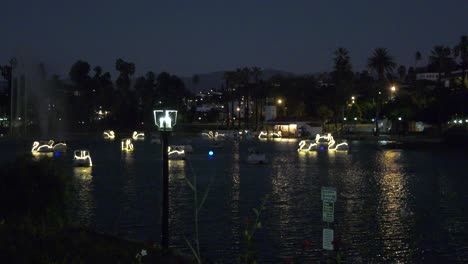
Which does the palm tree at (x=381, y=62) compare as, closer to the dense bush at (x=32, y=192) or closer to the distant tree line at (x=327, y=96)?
the distant tree line at (x=327, y=96)

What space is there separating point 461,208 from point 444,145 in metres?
59.7

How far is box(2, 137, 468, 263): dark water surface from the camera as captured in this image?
65.7ft

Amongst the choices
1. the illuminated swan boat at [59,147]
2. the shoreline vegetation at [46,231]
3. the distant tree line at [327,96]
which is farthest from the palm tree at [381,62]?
the shoreline vegetation at [46,231]

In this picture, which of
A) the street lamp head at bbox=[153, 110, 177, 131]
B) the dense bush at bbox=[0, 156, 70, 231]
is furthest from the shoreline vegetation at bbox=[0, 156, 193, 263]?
the street lamp head at bbox=[153, 110, 177, 131]

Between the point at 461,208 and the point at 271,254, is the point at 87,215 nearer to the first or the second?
the point at 271,254

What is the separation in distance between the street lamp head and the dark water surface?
189 cm

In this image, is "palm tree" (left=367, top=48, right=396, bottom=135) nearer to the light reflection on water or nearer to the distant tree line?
the distant tree line

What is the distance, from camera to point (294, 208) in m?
28.5

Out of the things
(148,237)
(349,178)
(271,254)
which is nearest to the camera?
(271,254)

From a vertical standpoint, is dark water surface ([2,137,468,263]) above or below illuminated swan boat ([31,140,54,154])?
below

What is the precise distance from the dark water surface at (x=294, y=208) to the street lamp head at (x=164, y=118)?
1889mm

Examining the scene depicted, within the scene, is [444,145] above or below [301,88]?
below

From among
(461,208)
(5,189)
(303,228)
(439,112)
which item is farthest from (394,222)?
(439,112)

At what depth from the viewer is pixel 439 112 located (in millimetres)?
103625
